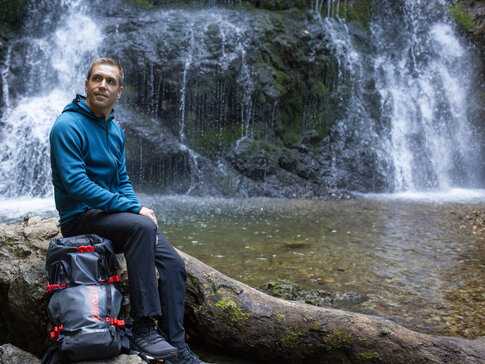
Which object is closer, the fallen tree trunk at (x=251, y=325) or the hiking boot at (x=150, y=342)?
the hiking boot at (x=150, y=342)

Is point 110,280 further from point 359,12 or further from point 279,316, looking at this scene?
point 359,12

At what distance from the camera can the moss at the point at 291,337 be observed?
3.05 m

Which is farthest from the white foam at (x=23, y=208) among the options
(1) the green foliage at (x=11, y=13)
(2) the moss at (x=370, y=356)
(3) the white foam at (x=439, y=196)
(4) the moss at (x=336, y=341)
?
(3) the white foam at (x=439, y=196)

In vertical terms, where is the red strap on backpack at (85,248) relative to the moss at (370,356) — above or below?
above

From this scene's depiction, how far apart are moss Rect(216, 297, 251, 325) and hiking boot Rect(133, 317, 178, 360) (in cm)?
66

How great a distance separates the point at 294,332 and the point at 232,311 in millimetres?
503

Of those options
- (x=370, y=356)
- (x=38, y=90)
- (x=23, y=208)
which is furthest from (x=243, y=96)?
(x=370, y=356)

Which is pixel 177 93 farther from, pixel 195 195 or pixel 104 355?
pixel 104 355

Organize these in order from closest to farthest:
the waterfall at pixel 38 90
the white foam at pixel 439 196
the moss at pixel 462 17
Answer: the waterfall at pixel 38 90
the white foam at pixel 439 196
the moss at pixel 462 17

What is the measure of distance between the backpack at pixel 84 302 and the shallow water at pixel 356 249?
119 inches

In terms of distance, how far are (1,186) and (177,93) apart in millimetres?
6120

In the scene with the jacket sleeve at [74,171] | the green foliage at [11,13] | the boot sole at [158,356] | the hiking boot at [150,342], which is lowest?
the boot sole at [158,356]

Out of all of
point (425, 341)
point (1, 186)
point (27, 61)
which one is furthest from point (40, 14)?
point (425, 341)

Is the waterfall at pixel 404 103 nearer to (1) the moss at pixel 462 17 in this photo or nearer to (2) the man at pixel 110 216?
(1) the moss at pixel 462 17
